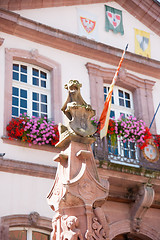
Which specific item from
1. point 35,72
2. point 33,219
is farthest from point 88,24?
point 33,219

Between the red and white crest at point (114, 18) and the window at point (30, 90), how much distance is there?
9.90 ft

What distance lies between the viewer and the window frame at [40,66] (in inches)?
454

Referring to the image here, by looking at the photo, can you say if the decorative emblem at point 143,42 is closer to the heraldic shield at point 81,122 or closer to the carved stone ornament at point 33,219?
the carved stone ornament at point 33,219

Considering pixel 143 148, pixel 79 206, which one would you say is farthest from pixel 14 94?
pixel 79 206

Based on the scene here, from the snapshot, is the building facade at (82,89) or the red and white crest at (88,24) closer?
the building facade at (82,89)

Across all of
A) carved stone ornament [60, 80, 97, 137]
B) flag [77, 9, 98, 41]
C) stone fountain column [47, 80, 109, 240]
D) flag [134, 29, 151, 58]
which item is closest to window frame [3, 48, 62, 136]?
flag [77, 9, 98, 41]

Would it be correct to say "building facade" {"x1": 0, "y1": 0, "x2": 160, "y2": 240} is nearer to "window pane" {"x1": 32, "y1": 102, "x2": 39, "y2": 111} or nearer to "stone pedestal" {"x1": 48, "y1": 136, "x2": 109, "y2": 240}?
"window pane" {"x1": 32, "y1": 102, "x2": 39, "y2": 111}

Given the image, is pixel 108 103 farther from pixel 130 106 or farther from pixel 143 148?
pixel 130 106

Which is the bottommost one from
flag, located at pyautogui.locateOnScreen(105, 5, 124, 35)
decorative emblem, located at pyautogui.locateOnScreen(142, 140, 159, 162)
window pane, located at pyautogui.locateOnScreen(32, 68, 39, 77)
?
decorative emblem, located at pyautogui.locateOnScreen(142, 140, 159, 162)

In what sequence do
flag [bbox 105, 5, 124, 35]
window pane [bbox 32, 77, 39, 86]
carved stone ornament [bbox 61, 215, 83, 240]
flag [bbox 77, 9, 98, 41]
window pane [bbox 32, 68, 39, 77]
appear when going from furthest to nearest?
flag [bbox 105, 5, 124, 35], flag [bbox 77, 9, 98, 41], window pane [bbox 32, 68, 39, 77], window pane [bbox 32, 77, 39, 86], carved stone ornament [bbox 61, 215, 83, 240]

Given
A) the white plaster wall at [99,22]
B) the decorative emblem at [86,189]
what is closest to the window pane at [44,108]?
the white plaster wall at [99,22]

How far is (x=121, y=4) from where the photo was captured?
15141 mm

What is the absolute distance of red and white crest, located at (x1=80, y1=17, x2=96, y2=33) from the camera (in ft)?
45.8

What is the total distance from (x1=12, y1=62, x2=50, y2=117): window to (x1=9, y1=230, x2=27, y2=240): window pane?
2665mm
